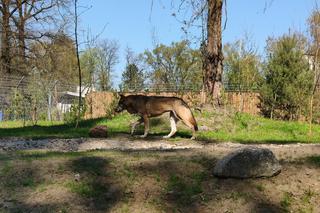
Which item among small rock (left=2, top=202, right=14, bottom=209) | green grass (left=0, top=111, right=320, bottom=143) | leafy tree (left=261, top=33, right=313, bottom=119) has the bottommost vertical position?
small rock (left=2, top=202, right=14, bottom=209)

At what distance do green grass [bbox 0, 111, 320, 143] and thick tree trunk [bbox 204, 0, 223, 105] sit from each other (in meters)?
1.19

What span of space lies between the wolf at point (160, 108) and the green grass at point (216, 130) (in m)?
0.52

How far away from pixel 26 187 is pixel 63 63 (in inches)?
1259

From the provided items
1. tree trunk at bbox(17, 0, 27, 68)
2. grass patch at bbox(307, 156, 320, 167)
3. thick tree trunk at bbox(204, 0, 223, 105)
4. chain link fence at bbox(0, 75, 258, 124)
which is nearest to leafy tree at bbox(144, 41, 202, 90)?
tree trunk at bbox(17, 0, 27, 68)

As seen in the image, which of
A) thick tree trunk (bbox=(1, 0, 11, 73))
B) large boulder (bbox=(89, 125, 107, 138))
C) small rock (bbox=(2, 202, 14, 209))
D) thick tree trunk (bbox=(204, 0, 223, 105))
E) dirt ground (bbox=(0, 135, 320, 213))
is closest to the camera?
small rock (bbox=(2, 202, 14, 209))

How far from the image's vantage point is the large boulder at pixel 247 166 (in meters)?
6.10

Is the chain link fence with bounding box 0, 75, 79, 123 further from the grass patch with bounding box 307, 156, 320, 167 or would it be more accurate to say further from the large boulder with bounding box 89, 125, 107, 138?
the grass patch with bounding box 307, 156, 320, 167

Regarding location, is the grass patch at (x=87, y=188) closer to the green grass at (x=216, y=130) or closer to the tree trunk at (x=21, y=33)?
the green grass at (x=216, y=130)

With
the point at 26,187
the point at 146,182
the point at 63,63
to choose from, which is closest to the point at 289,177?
the point at 146,182

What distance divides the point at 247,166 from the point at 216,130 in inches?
336

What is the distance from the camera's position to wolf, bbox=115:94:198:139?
1188 centimetres

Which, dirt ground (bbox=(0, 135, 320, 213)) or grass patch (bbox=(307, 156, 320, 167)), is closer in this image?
dirt ground (bbox=(0, 135, 320, 213))

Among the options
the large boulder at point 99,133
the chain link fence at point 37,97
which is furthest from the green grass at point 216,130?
the chain link fence at point 37,97

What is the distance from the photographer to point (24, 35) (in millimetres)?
36156
